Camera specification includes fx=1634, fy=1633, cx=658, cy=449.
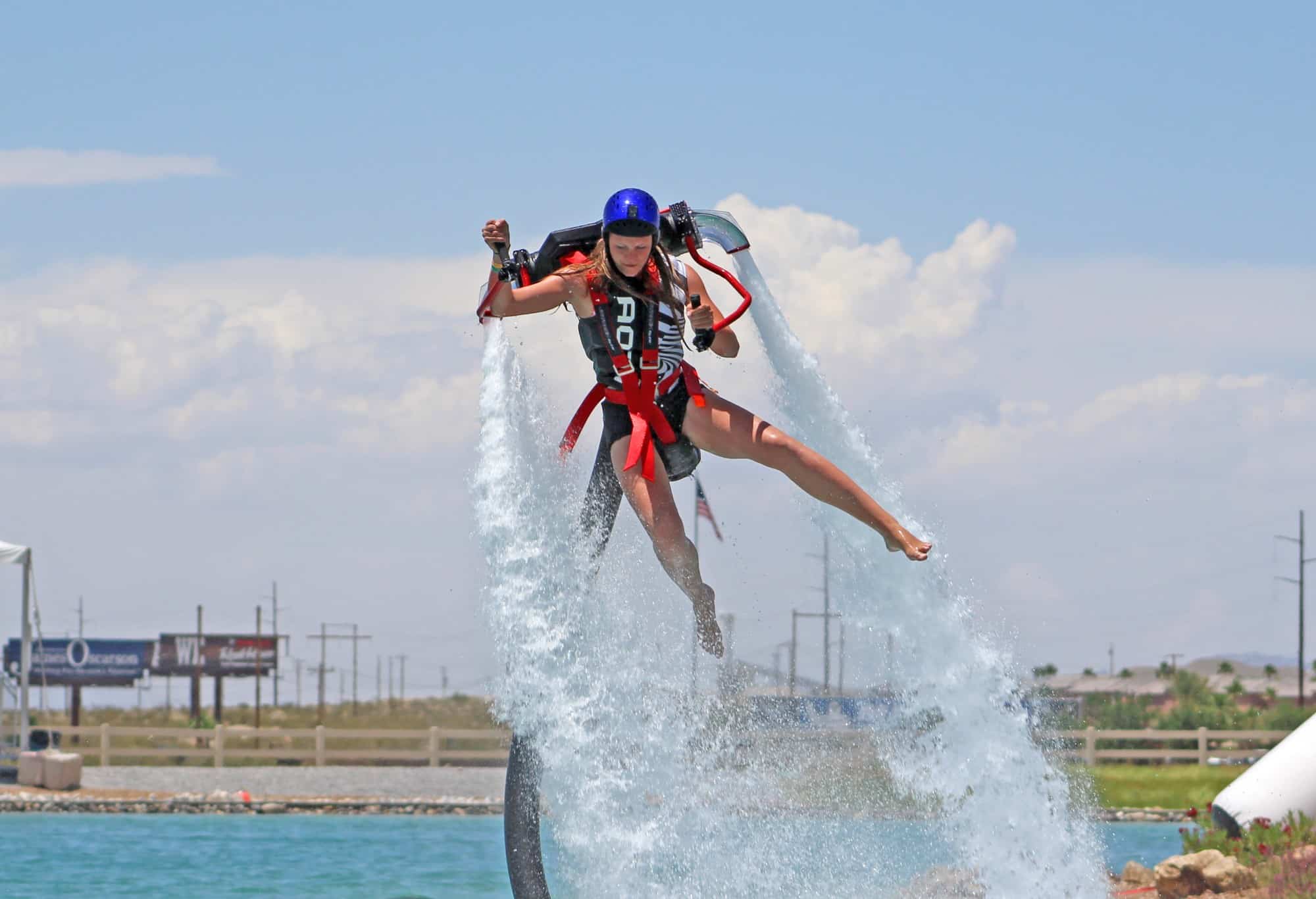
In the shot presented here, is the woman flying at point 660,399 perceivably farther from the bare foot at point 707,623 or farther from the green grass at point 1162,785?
the green grass at point 1162,785

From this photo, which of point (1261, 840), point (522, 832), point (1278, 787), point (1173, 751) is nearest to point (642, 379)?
point (522, 832)

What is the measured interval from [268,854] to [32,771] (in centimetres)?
896

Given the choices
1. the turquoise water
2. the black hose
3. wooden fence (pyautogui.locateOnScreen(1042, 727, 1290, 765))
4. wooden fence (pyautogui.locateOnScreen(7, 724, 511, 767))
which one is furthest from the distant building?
the black hose

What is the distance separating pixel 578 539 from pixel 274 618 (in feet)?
200

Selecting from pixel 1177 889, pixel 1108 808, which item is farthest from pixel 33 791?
pixel 1177 889

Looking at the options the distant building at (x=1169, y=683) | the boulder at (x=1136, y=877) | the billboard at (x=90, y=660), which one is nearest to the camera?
the boulder at (x=1136, y=877)

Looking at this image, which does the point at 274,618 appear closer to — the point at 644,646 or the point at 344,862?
the point at 344,862

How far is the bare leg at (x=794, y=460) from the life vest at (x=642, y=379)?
0.32ft

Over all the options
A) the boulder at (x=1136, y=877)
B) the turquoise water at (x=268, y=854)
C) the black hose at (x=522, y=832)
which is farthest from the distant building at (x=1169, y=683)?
the black hose at (x=522, y=832)

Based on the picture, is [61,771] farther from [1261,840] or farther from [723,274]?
[723,274]

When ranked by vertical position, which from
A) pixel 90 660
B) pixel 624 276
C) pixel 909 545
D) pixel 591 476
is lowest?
pixel 90 660

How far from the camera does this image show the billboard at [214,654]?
1997 inches

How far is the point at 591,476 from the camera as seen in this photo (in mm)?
7477

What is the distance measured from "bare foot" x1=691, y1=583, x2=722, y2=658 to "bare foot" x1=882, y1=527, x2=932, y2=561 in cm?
82
